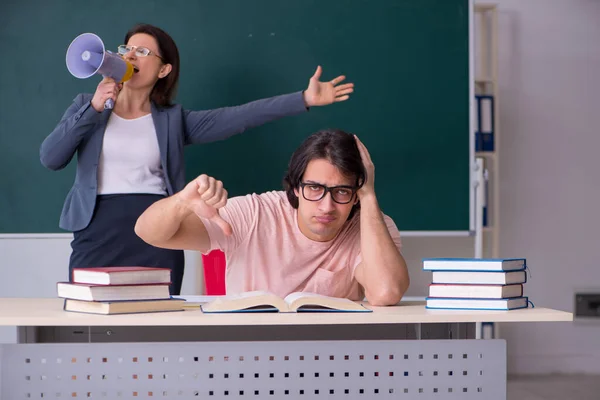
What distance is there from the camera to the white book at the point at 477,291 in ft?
5.91

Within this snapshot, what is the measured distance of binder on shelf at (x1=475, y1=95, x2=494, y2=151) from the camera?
4.32 m

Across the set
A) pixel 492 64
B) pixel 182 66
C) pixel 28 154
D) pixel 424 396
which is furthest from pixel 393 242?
pixel 492 64

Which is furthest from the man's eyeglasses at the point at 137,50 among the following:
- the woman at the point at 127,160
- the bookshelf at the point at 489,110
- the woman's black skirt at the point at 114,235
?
the bookshelf at the point at 489,110

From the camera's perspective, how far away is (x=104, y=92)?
2801 mm

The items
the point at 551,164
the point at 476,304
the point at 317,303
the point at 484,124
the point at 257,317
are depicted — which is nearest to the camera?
the point at 257,317

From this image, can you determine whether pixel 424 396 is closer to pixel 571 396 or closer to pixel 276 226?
pixel 276 226

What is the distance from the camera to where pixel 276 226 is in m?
2.24

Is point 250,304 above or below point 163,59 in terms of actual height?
below

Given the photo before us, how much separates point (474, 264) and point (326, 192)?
0.45 metres

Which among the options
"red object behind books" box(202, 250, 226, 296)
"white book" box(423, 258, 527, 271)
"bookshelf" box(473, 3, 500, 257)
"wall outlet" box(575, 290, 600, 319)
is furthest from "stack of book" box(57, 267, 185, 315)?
"wall outlet" box(575, 290, 600, 319)

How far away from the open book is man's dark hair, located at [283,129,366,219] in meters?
0.51

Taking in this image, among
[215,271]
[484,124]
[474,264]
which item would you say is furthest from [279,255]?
[484,124]

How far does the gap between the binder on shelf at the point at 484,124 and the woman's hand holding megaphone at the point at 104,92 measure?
2.28 m

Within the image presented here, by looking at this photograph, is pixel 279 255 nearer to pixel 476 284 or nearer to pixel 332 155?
pixel 332 155
